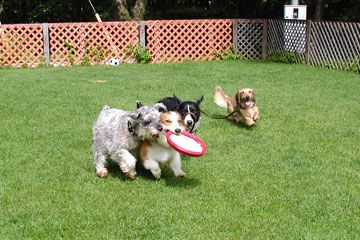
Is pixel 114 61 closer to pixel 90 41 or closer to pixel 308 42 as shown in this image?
pixel 90 41

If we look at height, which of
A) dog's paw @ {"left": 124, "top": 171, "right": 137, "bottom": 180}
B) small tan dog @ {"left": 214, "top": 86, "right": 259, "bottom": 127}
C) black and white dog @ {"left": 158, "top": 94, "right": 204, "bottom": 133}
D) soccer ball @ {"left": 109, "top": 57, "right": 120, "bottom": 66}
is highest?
black and white dog @ {"left": 158, "top": 94, "right": 204, "bottom": 133}

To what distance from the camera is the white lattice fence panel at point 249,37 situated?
15.8 meters

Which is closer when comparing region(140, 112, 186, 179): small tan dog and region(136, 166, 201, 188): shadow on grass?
region(140, 112, 186, 179): small tan dog

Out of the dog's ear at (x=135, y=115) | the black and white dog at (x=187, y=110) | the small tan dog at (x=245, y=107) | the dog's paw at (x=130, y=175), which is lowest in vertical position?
the dog's paw at (x=130, y=175)

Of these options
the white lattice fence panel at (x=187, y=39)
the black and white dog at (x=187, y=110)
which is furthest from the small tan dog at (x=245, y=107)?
the white lattice fence panel at (x=187, y=39)

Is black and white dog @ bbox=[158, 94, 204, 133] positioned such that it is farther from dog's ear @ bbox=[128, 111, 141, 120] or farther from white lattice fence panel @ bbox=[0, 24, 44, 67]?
white lattice fence panel @ bbox=[0, 24, 44, 67]

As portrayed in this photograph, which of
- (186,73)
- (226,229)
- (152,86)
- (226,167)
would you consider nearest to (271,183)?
(226,167)

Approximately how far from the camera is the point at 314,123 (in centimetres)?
720

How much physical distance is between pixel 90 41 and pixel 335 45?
21.7 ft

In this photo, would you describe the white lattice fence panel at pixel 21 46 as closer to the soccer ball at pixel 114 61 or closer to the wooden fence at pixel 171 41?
the wooden fence at pixel 171 41

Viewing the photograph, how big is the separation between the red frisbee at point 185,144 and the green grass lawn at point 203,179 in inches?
13.1

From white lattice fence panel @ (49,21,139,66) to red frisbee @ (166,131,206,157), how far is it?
10.5 m

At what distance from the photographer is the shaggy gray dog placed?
4539 mm

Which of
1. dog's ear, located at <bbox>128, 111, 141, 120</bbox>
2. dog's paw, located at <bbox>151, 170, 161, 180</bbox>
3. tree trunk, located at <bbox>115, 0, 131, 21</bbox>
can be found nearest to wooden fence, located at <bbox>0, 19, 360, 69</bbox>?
tree trunk, located at <bbox>115, 0, 131, 21</bbox>
